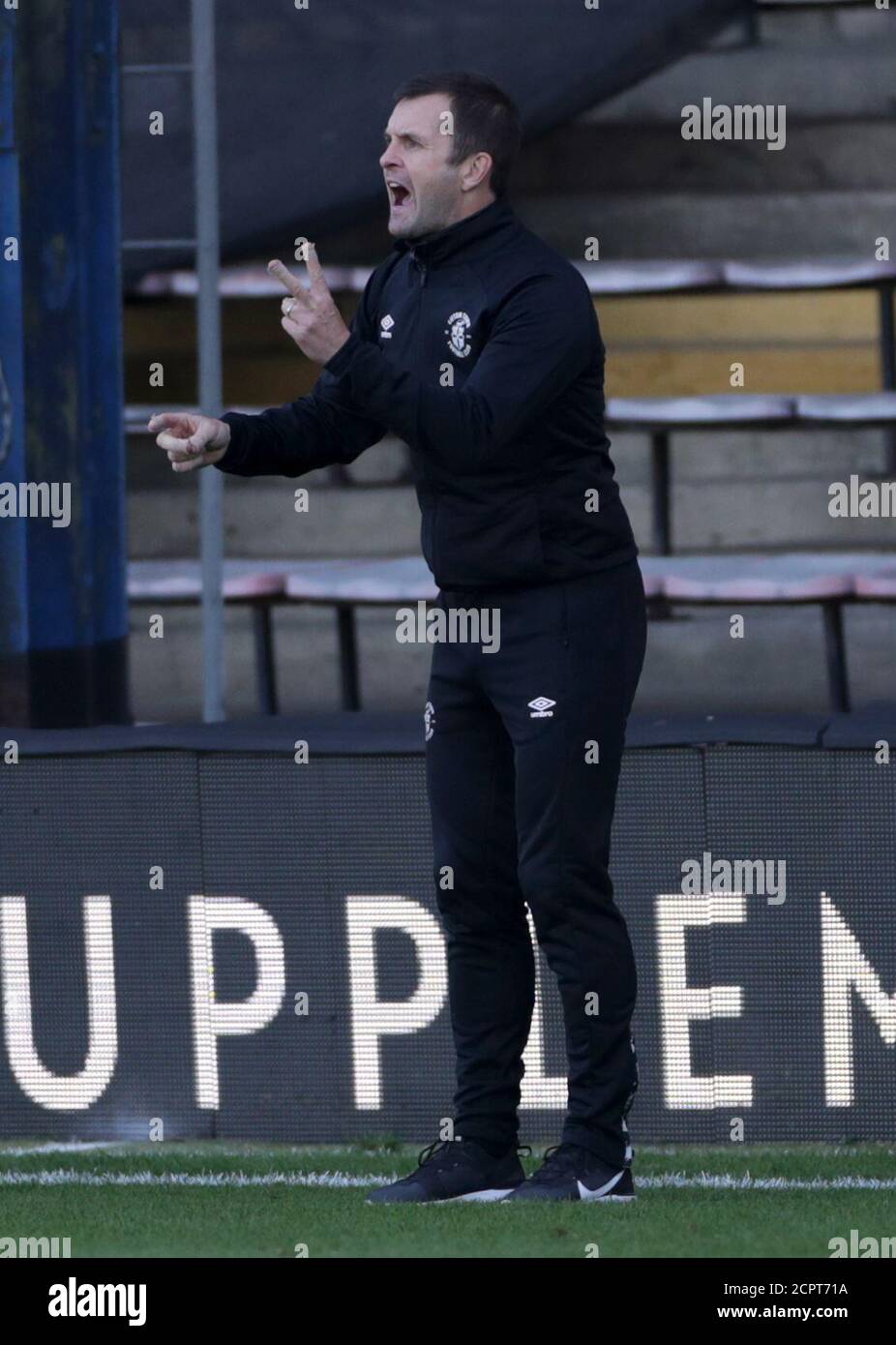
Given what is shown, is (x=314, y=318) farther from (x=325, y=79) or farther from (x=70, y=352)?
(x=325, y=79)

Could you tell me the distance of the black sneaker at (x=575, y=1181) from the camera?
394 cm

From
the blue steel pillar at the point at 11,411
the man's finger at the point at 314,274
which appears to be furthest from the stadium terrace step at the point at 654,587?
the man's finger at the point at 314,274

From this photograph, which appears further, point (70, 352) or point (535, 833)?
point (70, 352)

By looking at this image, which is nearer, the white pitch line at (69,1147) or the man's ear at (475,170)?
the man's ear at (475,170)

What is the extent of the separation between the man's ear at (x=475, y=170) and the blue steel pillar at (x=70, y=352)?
2403 millimetres

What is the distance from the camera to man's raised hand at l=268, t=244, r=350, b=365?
3691 millimetres

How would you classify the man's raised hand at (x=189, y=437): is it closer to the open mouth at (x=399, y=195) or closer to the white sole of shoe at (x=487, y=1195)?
the open mouth at (x=399, y=195)

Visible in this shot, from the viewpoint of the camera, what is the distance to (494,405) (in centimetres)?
366

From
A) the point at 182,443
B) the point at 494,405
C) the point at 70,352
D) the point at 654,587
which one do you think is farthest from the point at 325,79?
the point at 494,405

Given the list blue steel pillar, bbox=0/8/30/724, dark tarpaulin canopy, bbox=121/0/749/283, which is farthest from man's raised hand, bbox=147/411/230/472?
dark tarpaulin canopy, bbox=121/0/749/283

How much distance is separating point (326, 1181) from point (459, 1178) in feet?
1.54

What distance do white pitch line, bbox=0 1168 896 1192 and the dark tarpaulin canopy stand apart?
4387 mm

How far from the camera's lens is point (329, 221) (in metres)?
8.34

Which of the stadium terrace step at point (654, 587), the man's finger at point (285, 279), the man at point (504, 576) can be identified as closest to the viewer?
the man's finger at point (285, 279)
